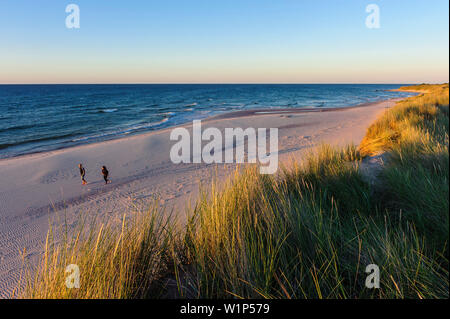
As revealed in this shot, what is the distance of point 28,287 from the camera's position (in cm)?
184

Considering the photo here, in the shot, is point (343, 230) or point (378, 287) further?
point (343, 230)

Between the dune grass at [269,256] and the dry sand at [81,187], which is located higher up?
the dune grass at [269,256]

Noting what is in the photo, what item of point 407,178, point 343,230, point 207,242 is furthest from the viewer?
point 407,178

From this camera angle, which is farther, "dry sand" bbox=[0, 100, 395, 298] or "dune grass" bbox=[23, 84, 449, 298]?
"dry sand" bbox=[0, 100, 395, 298]

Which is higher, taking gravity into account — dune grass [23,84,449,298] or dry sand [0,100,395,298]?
dune grass [23,84,449,298]

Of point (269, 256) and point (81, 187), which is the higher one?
point (269, 256)

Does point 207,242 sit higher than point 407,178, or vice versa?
point 407,178

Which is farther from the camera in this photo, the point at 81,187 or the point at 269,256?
the point at 81,187

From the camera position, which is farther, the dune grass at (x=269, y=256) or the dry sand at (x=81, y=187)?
the dry sand at (x=81, y=187)
